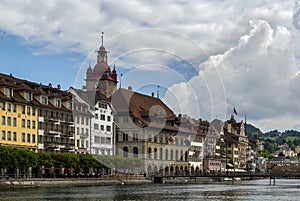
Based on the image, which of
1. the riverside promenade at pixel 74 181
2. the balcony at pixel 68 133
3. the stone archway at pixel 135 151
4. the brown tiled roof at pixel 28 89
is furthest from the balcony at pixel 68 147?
the stone archway at pixel 135 151

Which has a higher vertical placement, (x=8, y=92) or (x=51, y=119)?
(x=8, y=92)

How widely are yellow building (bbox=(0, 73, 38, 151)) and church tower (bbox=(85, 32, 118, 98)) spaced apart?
55.5 m

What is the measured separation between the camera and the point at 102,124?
14462cm

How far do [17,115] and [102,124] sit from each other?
112 ft

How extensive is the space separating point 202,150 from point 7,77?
8423 cm

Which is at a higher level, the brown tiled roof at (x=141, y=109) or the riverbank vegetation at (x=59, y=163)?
the brown tiled roof at (x=141, y=109)

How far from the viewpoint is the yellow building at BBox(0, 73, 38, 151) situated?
10975cm

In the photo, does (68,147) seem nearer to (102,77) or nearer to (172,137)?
(172,137)

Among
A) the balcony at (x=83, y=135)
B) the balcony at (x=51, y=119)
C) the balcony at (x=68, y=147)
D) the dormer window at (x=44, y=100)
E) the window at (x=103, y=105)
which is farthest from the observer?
the window at (x=103, y=105)

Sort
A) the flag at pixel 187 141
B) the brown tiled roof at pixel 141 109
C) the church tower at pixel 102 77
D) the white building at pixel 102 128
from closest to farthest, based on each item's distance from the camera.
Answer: the white building at pixel 102 128, the brown tiled roof at pixel 141 109, the church tower at pixel 102 77, the flag at pixel 187 141

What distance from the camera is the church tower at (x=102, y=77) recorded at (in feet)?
573

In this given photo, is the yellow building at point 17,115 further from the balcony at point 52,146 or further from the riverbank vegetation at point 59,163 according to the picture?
the riverbank vegetation at point 59,163

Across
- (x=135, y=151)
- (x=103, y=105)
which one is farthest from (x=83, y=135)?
(x=135, y=151)

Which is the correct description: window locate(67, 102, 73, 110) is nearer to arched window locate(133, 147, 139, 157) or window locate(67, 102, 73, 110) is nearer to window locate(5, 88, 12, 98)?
window locate(5, 88, 12, 98)
